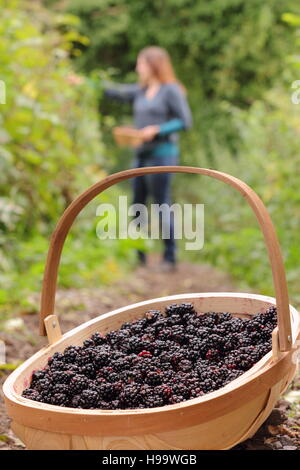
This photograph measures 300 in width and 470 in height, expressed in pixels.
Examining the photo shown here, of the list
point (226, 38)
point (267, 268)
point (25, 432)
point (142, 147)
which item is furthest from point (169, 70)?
point (226, 38)

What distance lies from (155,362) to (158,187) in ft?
12.1

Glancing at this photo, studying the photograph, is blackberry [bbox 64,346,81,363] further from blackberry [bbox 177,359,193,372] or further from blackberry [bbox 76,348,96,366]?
blackberry [bbox 177,359,193,372]

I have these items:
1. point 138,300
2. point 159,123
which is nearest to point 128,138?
point 159,123

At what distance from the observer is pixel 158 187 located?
5398 millimetres

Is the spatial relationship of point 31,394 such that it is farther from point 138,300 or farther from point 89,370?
point 138,300

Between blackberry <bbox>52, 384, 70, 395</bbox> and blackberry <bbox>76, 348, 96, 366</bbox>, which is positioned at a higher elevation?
blackberry <bbox>76, 348, 96, 366</bbox>

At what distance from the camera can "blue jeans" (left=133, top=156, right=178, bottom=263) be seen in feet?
17.6

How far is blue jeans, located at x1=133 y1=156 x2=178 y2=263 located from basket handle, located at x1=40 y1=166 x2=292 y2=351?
3.45 m

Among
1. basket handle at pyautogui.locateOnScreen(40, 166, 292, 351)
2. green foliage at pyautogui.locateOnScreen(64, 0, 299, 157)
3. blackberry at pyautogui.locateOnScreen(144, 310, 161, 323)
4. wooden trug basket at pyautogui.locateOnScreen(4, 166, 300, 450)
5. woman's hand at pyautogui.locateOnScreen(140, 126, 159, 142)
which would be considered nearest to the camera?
wooden trug basket at pyautogui.locateOnScreen(4, 166, 300, 450)

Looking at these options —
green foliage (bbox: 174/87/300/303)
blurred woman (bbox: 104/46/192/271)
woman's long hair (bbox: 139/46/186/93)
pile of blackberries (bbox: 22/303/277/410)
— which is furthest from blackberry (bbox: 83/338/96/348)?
woman's long hair (bbox: 139/46/186/93)

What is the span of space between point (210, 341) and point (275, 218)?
2958 millimetres

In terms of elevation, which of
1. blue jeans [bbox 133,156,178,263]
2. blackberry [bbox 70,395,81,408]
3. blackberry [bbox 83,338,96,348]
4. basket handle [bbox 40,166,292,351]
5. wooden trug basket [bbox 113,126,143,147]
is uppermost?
wooden trug basket [bbox 113,126,143,147]
